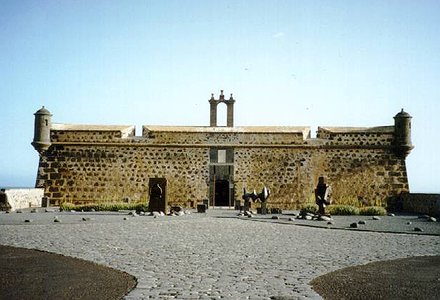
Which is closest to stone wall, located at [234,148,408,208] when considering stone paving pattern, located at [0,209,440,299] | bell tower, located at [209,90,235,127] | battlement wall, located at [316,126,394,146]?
battlement wall, located at [316,126,394,146]

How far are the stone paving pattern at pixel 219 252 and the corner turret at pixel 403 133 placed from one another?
1302 cm

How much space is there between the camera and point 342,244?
10.1m


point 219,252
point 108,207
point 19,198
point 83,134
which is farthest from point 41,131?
point 219,252

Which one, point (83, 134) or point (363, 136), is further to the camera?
point (363, 136)

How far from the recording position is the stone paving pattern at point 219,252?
5.63 meters

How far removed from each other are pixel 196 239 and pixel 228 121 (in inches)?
686

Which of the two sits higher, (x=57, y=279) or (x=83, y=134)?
(x=83, y=134)

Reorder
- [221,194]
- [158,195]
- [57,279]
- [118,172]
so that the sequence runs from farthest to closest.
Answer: [221,194], [118,172], [158,195], [57,279]

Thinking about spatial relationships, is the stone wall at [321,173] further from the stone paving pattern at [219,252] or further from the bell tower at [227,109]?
the stone paving pattern at [219,252]

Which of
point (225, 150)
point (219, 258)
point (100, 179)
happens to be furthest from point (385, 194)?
point (219, 258)

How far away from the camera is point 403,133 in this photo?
2598 centimetres

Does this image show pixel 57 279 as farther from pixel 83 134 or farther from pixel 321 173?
pixel 321 173

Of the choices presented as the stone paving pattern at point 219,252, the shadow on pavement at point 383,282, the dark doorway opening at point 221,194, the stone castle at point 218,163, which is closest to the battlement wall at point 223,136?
the stone castle at point 218,163

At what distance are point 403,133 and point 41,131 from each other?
2028cm
